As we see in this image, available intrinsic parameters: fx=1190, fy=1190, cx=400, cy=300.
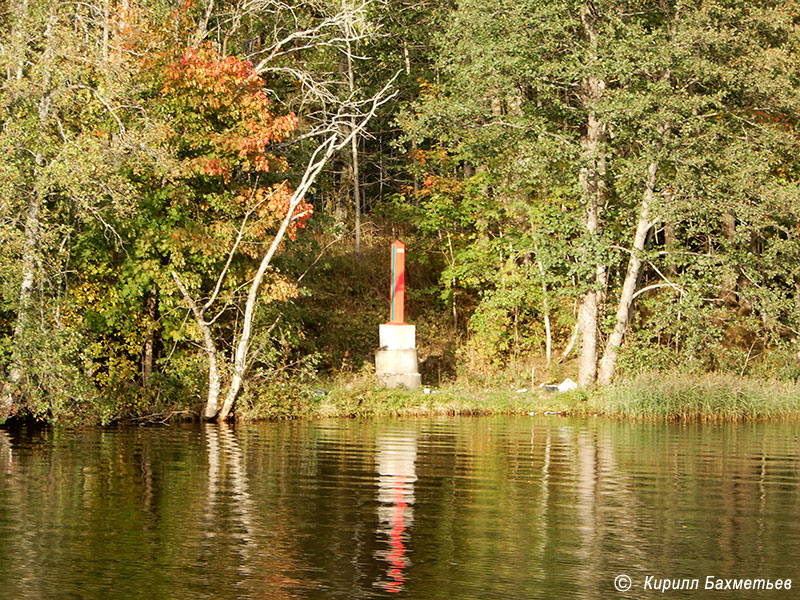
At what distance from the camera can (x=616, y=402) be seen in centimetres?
2719

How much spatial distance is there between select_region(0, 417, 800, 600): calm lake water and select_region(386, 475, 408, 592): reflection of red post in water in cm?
4

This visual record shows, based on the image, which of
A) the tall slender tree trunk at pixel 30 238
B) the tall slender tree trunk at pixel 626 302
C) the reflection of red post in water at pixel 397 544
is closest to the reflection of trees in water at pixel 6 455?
the tall slender tree trunk at pixel 30 238

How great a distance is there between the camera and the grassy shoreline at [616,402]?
1045 inches

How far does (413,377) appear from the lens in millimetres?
28609

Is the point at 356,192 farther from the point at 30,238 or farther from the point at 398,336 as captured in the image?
the point at 30,238

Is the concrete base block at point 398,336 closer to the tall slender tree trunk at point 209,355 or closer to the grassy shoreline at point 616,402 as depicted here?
the grassy shoreline at point 616,402

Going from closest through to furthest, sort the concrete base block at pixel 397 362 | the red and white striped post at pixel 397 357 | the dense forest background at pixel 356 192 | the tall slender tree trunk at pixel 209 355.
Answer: the dense forest background at pixel 356 192
the tall slender tree trunk at pixel 209 355
the red and white striped post at pixel 397 357
the concrete base block at pixel 397 362

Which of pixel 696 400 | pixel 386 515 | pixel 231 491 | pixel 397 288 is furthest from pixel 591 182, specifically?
pixel 386 515

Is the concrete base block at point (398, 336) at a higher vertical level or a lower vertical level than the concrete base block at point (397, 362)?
higher

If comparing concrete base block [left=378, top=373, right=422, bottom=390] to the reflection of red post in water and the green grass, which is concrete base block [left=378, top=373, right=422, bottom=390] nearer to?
the green grass

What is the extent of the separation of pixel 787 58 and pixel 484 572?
20.6m

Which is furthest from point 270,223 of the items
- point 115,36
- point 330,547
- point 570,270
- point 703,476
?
point 330,547

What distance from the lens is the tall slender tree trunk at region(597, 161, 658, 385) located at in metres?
29.2

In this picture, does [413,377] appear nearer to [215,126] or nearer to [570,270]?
[570,270]
